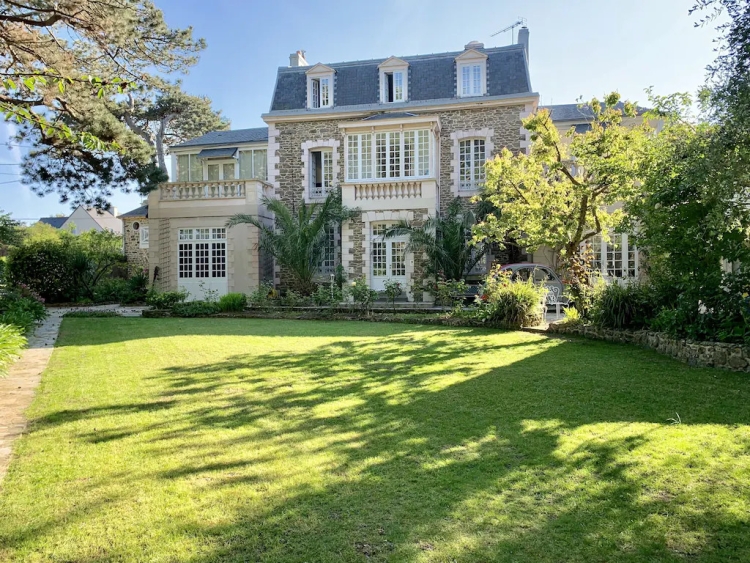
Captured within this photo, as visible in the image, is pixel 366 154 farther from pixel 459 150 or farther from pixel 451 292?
pixel 451 292

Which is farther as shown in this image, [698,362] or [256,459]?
[698,362]

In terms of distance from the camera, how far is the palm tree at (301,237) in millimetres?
18234

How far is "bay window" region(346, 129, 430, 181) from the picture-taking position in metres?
18.9

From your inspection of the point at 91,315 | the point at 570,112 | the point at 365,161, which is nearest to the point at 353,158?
the point at 365,161

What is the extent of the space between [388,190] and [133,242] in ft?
65.0

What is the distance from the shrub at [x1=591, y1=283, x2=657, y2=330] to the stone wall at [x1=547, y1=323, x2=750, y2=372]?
23 cm

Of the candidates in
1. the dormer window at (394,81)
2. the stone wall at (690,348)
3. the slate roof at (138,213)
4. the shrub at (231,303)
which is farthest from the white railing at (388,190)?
the slate roof at (138,213)

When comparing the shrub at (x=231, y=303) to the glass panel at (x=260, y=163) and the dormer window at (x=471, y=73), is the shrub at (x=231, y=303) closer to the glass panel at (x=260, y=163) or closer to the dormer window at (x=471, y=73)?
the glass panel at (x=260, y=163)

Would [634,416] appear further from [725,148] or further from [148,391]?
[148,391]

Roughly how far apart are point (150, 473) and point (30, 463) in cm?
105

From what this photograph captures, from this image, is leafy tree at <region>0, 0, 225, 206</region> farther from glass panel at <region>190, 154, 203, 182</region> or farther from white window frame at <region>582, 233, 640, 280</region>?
white window frame at <region>582, 233, 640, 280</region>

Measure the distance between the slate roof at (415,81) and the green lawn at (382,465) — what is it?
15.8 m

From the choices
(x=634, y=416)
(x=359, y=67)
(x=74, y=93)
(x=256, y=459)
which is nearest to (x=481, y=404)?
(x=634, y=416)

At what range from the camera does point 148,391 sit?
5980mm
